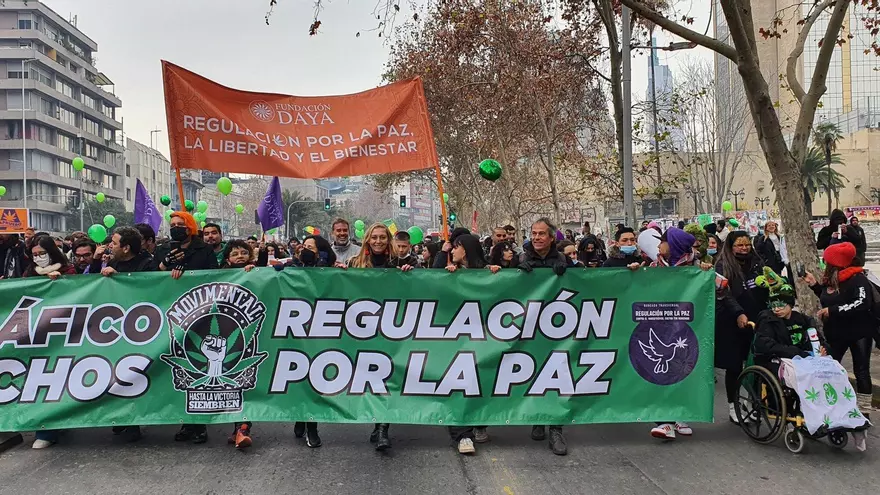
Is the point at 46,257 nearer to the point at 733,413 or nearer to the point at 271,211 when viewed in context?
the point at 733,413

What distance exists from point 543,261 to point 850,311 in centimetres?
268

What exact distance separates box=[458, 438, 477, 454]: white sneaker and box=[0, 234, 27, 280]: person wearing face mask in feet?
25.1

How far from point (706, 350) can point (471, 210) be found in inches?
1703

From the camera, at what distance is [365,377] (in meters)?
5.29

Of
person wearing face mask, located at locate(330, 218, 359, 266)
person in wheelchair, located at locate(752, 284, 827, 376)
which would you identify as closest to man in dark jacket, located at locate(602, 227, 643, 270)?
person in wheelchair, located at locate(752, 284, 827, 376)

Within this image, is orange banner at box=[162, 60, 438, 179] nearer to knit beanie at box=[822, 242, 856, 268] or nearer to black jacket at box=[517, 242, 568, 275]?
black jacket at box=[517, 242, 568, 275]

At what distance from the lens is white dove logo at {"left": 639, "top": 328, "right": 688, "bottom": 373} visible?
5.39m

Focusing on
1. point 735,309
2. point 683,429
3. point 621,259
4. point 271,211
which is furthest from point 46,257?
point 271,211

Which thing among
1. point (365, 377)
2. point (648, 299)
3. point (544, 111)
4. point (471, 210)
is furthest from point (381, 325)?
point (471, 210)

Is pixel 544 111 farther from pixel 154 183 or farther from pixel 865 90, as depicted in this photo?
pixel 154 183

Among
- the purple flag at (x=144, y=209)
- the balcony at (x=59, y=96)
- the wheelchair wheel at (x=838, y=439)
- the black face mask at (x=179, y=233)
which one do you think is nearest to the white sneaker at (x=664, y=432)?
the wheelchair wheel at (x=838, y=439)

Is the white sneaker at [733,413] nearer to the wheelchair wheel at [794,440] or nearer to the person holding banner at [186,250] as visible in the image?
the wheelchair wheel at [794,440]

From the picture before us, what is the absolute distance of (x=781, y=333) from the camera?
522cm

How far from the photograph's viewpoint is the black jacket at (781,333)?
5.18 meters
